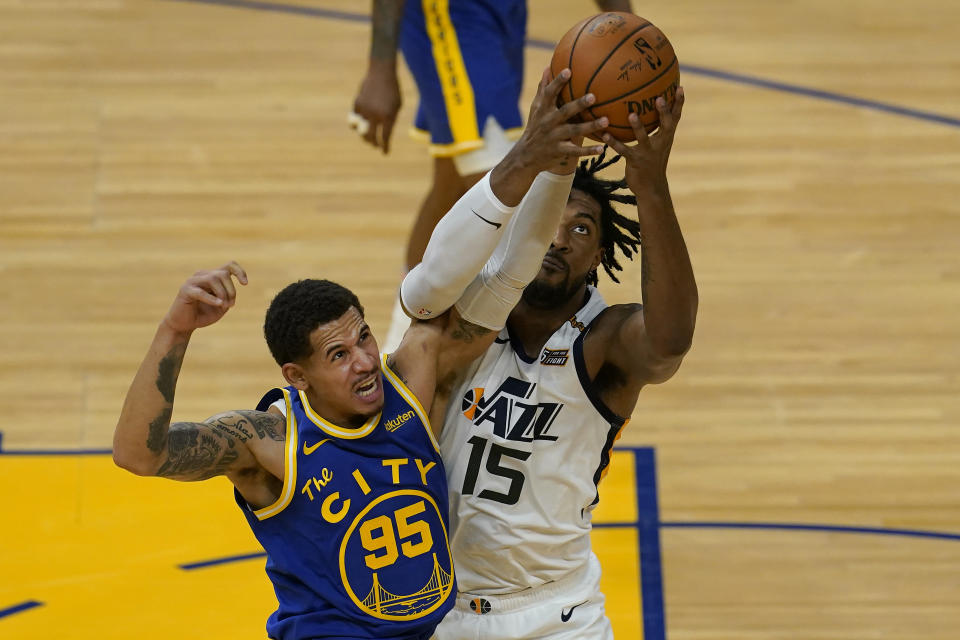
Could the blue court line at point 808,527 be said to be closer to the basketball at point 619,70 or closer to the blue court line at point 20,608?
the blue court line at point 20,608

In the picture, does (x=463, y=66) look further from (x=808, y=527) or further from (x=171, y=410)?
(x=171, y=410)

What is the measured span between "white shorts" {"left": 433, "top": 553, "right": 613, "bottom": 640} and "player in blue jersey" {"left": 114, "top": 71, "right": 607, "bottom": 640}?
373 millimetres

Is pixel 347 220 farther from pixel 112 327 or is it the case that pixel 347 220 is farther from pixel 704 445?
pixel 704 445

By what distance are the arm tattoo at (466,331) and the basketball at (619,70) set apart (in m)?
0.68

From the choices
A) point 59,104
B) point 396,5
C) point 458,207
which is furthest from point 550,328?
point 59,104

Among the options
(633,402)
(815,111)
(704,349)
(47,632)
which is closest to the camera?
(633,402)

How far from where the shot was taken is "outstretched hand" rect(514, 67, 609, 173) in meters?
3.32

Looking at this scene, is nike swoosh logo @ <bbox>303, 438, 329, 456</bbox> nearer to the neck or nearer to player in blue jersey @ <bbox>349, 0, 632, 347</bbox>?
the neck

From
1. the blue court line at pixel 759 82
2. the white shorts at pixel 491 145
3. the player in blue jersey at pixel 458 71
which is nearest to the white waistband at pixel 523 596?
the player in blue jersey at pixel 458 71

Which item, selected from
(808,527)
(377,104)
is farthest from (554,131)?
(808,527)

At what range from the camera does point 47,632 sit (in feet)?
17.1

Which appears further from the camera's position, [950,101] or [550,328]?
[950,101]

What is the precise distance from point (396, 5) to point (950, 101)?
4181mm

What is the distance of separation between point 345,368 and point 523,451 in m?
0.62
